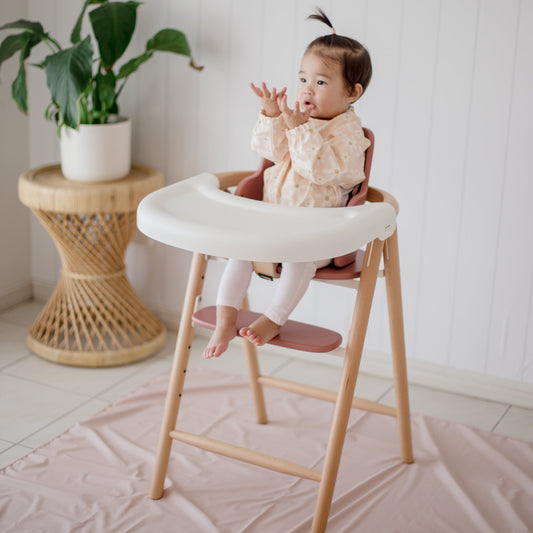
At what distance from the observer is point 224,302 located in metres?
1.90

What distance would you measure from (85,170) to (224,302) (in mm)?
986

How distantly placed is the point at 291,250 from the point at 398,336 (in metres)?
0.59

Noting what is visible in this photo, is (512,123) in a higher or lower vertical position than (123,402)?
higher

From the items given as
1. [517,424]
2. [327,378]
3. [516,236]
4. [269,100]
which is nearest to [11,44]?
[269,100]

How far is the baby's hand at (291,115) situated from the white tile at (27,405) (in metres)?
1.20

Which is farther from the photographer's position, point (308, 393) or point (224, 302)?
point (308, 393)

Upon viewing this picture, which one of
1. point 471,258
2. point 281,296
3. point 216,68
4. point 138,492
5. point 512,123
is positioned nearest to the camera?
point 281,296

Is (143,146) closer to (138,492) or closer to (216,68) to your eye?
(216,68)

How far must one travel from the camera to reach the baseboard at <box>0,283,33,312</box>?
10.3 ft

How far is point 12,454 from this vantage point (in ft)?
7.10

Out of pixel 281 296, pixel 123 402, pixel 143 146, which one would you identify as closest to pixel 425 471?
pixel 281 296

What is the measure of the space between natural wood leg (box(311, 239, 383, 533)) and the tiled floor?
2.58 ft

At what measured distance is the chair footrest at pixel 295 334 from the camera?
5.85 ft

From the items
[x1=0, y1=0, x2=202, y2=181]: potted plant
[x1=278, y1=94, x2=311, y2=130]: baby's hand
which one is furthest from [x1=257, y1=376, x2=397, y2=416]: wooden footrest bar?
[x1=0, y1=0, x2=202, y2=181]: potted plant
